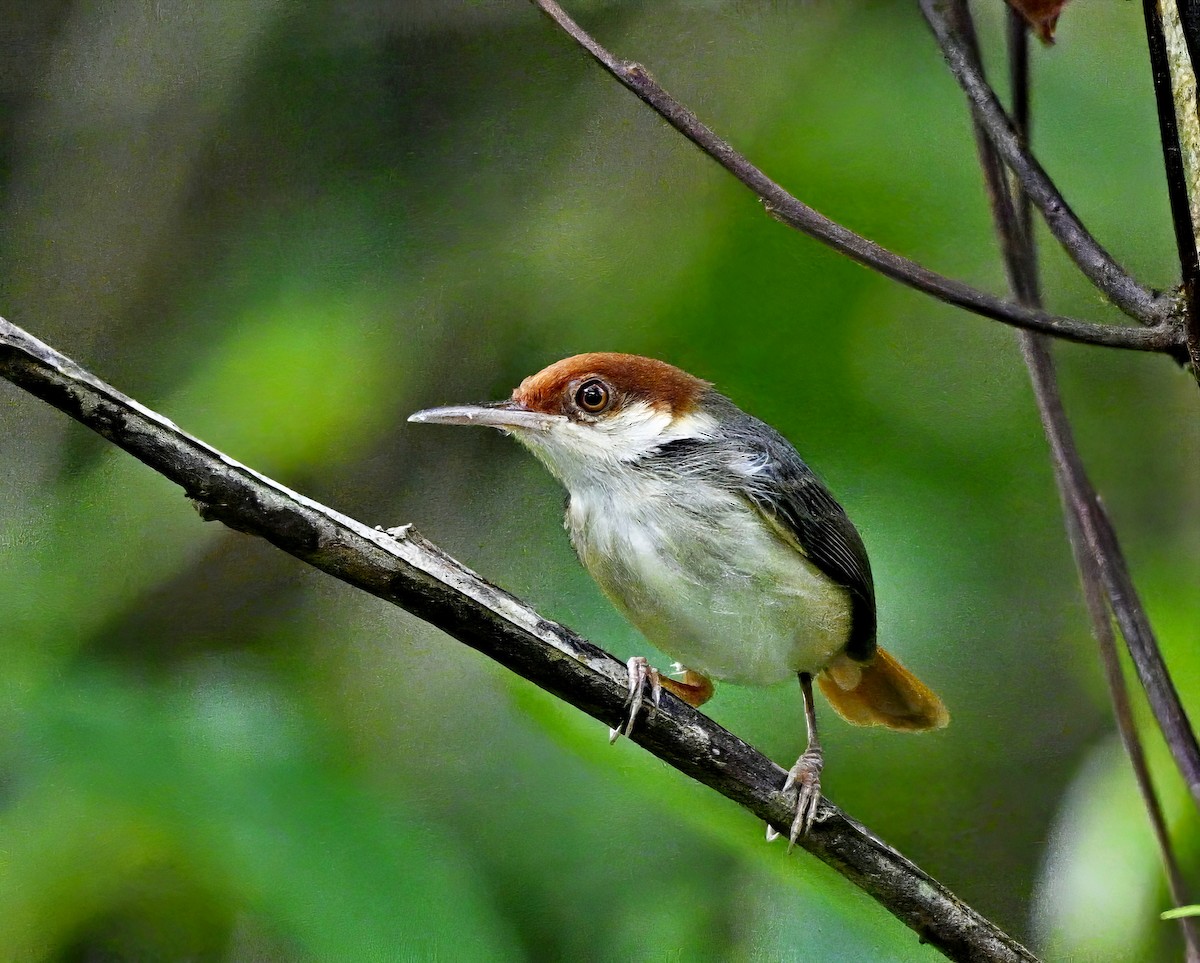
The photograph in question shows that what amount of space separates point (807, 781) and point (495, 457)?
86 centimetres

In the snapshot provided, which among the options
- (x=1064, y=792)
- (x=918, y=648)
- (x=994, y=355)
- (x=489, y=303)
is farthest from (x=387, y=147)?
(x=1064, y=792)

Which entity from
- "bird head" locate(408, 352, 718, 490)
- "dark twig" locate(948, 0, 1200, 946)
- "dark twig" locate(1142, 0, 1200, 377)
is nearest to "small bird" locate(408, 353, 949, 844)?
"bird head" locate(408, 352, 718, 490)

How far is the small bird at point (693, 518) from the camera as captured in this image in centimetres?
166

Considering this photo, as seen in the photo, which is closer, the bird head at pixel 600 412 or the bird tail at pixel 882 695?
the bird head at pixel 600 412

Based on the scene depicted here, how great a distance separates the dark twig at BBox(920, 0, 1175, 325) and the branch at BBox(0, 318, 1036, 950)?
2.06ft

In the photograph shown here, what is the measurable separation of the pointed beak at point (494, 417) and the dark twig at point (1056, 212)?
2.34 feet

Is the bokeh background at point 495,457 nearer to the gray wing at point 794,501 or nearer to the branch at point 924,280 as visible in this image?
the gray wing at point 794,501

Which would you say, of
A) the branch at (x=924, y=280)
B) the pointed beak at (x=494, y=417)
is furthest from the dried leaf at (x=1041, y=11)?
the pointed beak at (x=494, y=417)

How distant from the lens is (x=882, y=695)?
202 centimetres

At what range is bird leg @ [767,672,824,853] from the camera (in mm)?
1462

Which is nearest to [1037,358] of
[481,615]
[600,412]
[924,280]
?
[924,280]

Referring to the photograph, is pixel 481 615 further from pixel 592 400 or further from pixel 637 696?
pixel 592 400

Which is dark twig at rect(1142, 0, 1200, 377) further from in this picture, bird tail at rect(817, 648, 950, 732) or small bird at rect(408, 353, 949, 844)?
bird tail at rect(817, 648, 950, 732)

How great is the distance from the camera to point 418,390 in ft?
7.27
